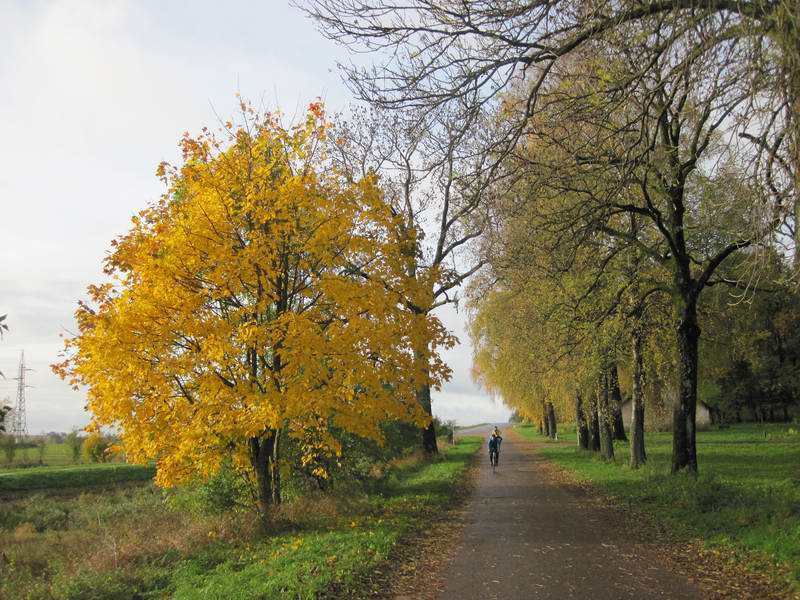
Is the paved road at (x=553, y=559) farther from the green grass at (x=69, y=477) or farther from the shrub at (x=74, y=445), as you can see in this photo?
the shrub at (x=74, y=445)

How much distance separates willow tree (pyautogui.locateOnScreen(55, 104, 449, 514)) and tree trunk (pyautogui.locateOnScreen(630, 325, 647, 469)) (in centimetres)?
862

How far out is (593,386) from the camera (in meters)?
20.7

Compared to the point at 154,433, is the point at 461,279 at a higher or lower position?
higher

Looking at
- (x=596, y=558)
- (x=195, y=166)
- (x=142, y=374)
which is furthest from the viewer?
(x=195, y=166)

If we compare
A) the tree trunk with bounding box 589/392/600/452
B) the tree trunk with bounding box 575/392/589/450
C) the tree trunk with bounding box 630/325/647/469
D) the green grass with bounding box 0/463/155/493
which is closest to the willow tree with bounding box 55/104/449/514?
the tree trunk with bounding box 630/325/647/469

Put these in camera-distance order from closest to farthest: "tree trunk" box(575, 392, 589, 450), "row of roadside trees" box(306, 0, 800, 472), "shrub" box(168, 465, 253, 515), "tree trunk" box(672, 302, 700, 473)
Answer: "row of roadside trees" box(306, 0, 800, 472)
"shrub" box(168, 465, 253, 515)
"tree trunk" box(672, 302, 700, 473)
"tree trunk" box(575, 392, 589, 450)

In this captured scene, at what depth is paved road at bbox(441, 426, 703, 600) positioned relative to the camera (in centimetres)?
717

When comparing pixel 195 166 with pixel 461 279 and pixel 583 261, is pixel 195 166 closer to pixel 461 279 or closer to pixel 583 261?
pixel 583 261

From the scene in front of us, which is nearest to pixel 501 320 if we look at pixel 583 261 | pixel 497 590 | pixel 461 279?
pixel 461 279

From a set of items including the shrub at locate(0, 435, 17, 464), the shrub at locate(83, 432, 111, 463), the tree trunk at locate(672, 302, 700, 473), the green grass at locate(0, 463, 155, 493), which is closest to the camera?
the tree trunk at locate(672, 302, 700, 473)

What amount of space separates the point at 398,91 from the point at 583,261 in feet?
31.6

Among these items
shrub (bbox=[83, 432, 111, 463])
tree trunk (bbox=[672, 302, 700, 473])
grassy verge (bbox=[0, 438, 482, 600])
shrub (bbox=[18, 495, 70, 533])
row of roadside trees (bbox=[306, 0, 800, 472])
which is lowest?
shrub (bbox=[18, 495, 70, 533])

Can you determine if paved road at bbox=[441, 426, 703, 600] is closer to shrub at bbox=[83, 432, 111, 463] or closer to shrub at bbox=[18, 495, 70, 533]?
shrub at bbox=[18, 495, 70, 533]

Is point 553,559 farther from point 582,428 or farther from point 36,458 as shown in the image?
point 36,458
